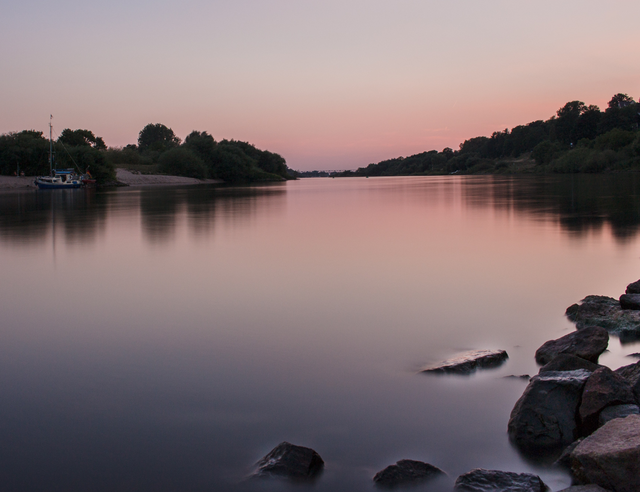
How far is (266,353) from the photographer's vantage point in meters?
5.52

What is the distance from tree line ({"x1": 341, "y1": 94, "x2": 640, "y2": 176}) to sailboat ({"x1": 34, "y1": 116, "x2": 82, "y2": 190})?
78935 millimetres

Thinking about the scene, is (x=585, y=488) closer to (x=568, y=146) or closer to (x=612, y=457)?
(x=612, y=457)

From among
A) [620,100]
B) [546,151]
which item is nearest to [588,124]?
[546,151]

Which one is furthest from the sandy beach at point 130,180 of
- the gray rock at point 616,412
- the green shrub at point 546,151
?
the green shrub at point 546,151

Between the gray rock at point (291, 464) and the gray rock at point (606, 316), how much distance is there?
3776 mm

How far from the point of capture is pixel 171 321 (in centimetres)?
673

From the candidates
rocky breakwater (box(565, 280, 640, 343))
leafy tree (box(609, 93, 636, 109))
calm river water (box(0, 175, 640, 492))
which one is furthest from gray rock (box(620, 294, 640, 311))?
leafy tree (box(609, 93, 636, 109))

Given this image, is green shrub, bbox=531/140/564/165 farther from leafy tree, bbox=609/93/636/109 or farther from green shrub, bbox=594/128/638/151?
leafy tree, bbox=609/93/636/109

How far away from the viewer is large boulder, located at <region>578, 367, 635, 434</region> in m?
3.81

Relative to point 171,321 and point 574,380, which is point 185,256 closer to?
point 171,321

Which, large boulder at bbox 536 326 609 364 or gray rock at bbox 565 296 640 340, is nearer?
large boulder at bbox 536 326 609 364

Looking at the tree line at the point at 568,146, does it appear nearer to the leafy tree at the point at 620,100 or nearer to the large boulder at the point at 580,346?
the leafy tree at the point at 620,100

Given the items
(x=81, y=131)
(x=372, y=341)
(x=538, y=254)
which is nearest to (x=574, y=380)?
(x=372, y=341)

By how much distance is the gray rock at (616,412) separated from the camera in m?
3.70
